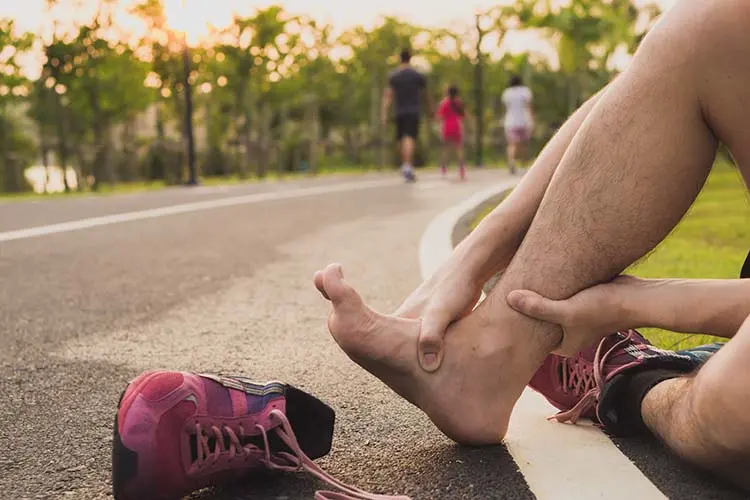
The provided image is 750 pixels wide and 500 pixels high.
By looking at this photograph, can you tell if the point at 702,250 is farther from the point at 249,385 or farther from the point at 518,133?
the point at 518,133

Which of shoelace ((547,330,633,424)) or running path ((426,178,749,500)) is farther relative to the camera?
shoelace ((547,330,633,424))

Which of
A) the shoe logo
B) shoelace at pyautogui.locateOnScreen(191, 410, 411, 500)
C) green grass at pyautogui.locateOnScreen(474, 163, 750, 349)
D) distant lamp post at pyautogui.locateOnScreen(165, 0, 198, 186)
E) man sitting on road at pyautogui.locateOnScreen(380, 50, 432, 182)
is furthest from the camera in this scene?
distant lamp post at pyautogui.locateOnScreen(165, 0, 198, 186)

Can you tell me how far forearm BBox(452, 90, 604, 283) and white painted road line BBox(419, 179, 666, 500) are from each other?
0.36 metres

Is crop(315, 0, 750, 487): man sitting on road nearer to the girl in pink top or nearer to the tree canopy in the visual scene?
the girl in pink top

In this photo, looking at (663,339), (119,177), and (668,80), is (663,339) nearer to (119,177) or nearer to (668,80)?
(668,80)

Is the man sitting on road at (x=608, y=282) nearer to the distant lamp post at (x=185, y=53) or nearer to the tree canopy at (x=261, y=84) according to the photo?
the distant lamp post at (x=185, y=53)

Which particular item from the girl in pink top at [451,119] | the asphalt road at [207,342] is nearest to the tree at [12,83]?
the girl in pink top at [451,119]

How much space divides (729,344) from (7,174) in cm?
2853

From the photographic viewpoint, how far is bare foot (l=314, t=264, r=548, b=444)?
1.94 metres

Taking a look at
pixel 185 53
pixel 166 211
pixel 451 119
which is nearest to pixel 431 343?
pixel 166 211

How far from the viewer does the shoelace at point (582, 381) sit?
7.03ft

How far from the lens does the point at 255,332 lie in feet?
10.9

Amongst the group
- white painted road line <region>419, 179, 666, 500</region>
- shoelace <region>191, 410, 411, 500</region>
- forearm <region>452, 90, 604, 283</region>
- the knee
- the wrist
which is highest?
forearm <region>452, 90, 604, 283</region>

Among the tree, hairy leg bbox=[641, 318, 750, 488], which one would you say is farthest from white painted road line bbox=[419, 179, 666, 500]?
the tree
